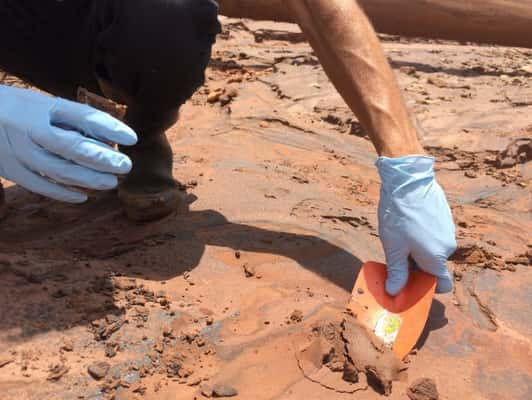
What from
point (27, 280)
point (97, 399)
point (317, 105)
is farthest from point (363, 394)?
point (317, 105)

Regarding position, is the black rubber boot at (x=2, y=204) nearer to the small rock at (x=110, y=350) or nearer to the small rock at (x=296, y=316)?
the small rock at (x=110, y=350)

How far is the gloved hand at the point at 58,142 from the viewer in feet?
4.99

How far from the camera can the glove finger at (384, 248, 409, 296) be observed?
178cm

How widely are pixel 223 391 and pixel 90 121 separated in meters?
0.70

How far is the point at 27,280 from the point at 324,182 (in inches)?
49.8

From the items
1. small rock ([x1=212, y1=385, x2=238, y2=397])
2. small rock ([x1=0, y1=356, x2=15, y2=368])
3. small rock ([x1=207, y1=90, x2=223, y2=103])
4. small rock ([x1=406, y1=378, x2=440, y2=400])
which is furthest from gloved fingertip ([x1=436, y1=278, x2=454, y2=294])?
small rock ([x1=207, y1=90, x2=223, y2=103])

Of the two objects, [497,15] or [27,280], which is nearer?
[27,280]

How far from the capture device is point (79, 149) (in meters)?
1.51

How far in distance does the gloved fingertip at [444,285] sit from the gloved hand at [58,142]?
36.3 inches

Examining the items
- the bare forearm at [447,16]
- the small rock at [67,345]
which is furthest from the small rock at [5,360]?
the bare forearm at [447,16]

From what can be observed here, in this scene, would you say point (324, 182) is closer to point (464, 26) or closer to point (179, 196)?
point (179, 196)

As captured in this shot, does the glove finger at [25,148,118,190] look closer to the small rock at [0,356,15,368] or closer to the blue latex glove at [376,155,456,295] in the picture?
the small rock at [0,356,15,368]

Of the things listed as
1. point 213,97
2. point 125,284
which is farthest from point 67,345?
point 213,97

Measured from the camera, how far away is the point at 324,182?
8.49ft
